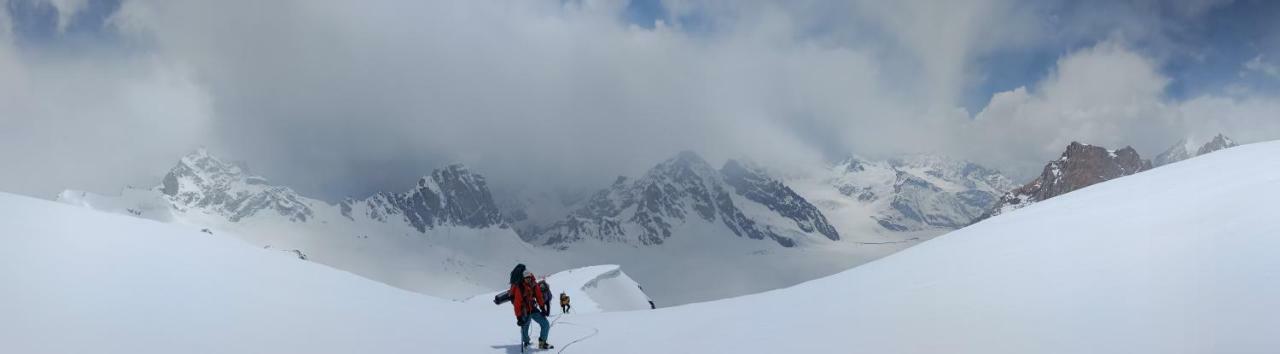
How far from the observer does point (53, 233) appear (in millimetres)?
12617

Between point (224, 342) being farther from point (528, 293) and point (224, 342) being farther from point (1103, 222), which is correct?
point (1103, 222)

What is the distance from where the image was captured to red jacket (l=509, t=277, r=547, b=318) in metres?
15.5

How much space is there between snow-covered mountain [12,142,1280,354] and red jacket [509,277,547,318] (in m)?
1.38

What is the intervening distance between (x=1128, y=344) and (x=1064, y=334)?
3.14 ft

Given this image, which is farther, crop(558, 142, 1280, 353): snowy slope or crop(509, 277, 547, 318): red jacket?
crop(509, 277, 547, 318): red jacket

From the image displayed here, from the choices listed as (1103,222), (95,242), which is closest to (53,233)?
(95,242)

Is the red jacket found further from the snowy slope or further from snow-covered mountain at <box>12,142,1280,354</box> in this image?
the snowy slope

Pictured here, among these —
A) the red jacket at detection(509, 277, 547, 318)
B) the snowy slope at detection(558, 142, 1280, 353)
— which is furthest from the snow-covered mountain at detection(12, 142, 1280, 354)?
the red jacket at detection(509, 277, 547, 318)

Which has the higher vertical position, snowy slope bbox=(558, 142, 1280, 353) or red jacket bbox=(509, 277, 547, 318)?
red jacket bbox=(509, 277, 547, 318)

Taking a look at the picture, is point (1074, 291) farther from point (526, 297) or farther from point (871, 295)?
point (526, 297)

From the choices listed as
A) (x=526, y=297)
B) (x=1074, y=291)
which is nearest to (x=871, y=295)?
(x=1074, y=291)

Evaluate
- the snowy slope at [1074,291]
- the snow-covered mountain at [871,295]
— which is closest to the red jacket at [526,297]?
the snow-covered mountain at [871,295]

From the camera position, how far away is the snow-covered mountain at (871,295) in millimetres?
8672

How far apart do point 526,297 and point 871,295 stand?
8062 mm
